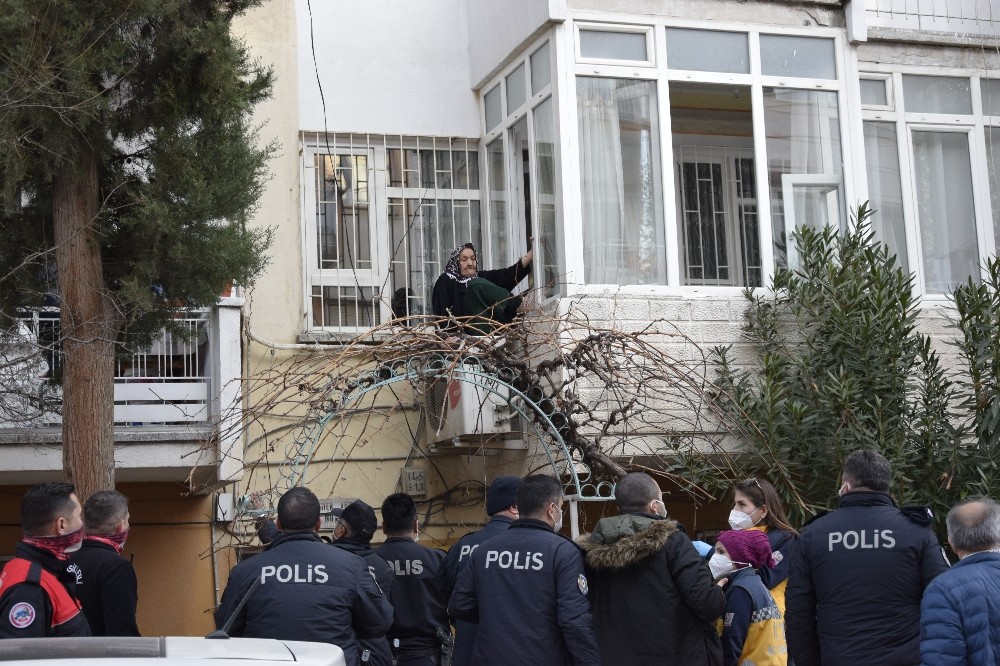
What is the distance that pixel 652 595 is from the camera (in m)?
5.91

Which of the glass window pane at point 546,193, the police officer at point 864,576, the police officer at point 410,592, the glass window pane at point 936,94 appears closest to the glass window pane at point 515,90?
the glass window pane at point 546,193

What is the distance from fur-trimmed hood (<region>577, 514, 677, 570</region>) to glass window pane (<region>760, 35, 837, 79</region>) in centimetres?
682

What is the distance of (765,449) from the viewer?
1004 cm

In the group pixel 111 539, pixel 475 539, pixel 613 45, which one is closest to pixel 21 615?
pixel 111 539

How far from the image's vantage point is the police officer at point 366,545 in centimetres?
688

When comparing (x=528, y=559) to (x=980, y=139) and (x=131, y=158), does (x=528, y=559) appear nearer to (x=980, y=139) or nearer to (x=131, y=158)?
(x=131, y=158)

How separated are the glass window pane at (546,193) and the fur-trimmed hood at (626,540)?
208 inches

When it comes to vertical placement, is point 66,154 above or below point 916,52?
below

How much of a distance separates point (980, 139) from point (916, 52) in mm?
1123

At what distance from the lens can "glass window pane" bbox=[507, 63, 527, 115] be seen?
1200 centimetres

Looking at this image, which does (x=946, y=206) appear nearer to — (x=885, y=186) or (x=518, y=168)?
(x=885, y=186)

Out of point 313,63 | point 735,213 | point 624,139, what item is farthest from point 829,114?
point 313,63

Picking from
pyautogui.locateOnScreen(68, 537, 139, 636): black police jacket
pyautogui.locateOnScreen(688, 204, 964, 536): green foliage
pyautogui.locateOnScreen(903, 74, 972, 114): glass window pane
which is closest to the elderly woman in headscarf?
pyautogui.locateOnScreen(688, 204, 964, 536): green foliage

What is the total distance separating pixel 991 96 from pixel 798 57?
2431 millimetres
